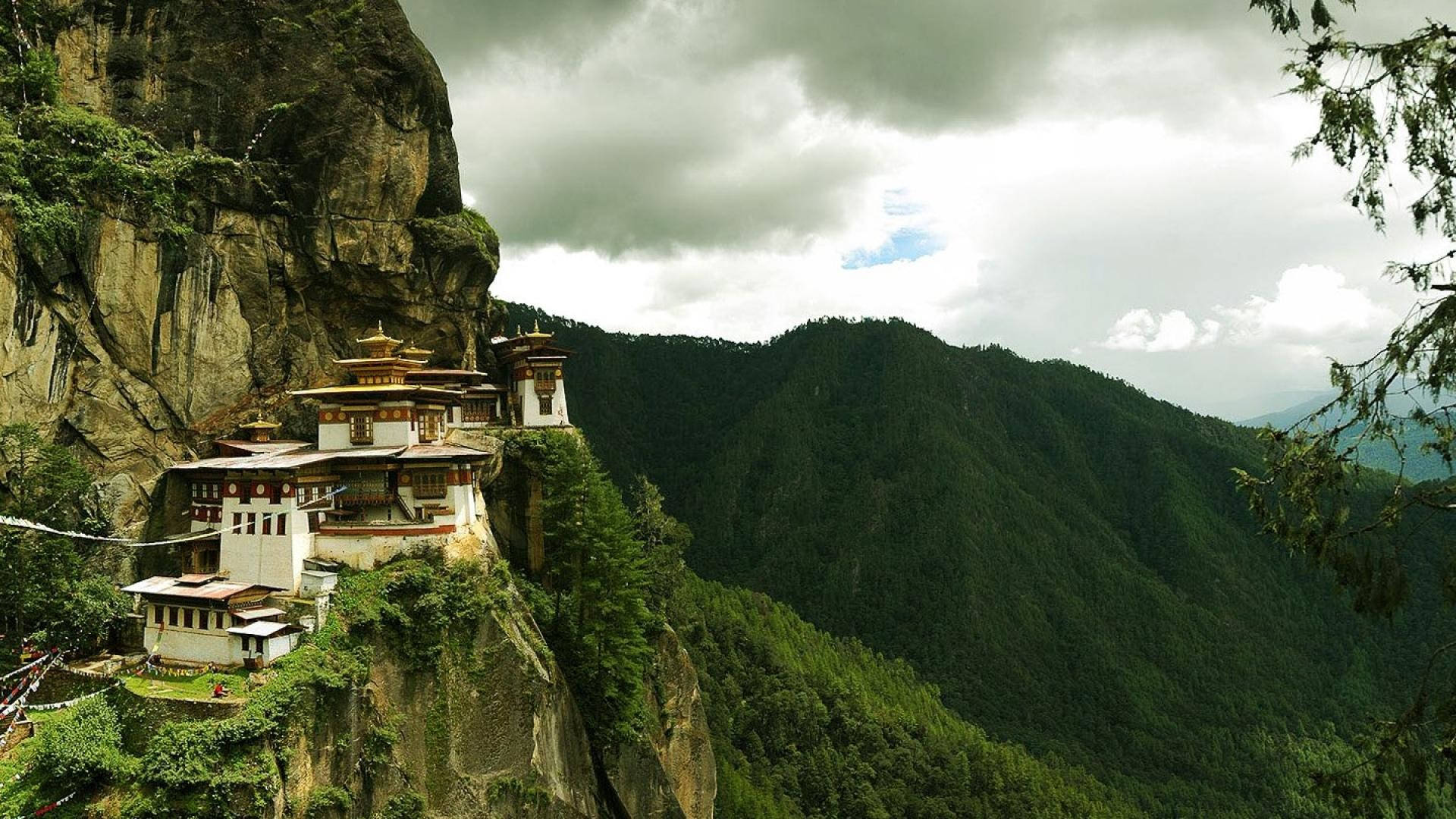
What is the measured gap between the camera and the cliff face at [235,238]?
33.0 meters

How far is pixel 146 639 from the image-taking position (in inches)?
1141

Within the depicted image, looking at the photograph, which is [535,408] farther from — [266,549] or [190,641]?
[190,641]

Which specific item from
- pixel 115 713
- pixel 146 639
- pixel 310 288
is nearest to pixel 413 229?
pixel 310 288

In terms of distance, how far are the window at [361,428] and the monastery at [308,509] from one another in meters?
0.04

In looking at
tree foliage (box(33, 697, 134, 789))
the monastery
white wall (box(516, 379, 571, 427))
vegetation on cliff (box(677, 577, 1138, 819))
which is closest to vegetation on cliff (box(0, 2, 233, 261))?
the monastery

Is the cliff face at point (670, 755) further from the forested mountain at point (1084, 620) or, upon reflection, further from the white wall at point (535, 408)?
the forested mountain at point (1084, 620)

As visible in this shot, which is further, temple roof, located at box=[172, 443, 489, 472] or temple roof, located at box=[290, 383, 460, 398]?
temple roof, located at box=[290, 383, 460, 398]

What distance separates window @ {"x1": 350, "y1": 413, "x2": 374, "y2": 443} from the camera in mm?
34531

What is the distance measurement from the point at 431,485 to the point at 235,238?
14.9 meters

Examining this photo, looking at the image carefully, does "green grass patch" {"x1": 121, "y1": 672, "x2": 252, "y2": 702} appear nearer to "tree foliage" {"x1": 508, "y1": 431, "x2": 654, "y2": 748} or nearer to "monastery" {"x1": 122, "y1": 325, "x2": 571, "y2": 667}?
"monastery" {"x1": 122, "y1": 325, "x2": 571, "y2": 667}

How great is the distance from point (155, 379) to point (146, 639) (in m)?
11.2

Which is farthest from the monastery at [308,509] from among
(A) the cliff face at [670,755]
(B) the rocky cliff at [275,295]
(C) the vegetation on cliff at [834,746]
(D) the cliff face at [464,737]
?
(C) the vegetation on cliff at [834,746]

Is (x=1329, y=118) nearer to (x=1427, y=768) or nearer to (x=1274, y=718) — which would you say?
(x=1427, y=768)

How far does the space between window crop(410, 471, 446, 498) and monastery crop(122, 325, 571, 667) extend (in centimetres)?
3
